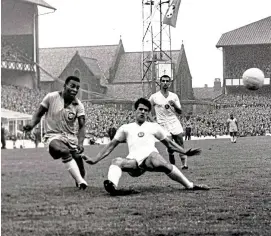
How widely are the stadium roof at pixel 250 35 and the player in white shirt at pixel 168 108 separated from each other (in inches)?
45.3

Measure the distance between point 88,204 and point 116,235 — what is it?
0.71m

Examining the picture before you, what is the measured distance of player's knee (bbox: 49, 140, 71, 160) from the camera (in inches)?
181

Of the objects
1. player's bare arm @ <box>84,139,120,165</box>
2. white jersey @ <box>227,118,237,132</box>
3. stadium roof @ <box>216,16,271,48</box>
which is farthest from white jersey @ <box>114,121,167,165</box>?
white jersey @ <box>227,118,237,132</box>

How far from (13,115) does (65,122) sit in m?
0.55

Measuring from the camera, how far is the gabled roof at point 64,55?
4730 millimetres

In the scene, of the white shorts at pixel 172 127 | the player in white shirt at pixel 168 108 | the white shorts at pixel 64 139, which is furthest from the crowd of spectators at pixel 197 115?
the white shorts at pixel 172 127

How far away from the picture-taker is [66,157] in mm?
4664

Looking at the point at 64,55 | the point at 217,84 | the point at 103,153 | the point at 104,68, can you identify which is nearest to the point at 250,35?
the point at 217,84

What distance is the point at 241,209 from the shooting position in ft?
13.6

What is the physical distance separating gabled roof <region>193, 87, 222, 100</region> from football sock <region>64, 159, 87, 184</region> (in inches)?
117

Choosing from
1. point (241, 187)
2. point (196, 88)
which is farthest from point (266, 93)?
point (241, 187)

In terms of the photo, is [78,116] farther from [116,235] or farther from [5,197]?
[116,235]

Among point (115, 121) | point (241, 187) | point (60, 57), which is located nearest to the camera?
point (60, 57)

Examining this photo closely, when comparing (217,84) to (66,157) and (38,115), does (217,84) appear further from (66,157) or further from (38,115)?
(38,115)
